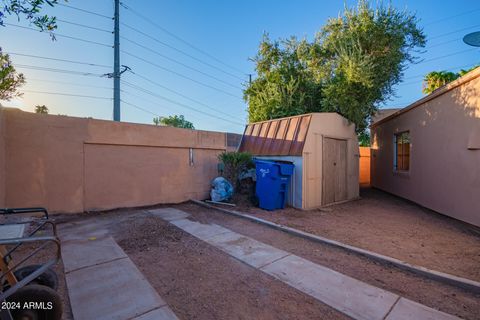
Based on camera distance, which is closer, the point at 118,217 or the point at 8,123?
the point at 8,123

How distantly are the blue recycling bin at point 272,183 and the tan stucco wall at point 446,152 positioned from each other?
4296 mm

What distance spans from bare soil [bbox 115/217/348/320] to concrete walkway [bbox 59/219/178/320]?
0.14m

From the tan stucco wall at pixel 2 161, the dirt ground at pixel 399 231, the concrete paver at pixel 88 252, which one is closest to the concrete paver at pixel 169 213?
the dirt ground at pixel 399 231

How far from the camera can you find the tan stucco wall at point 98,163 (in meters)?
5.17

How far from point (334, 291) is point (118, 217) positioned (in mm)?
5078

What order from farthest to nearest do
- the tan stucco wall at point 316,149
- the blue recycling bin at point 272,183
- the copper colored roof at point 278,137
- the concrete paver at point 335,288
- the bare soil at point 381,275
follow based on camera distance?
the copper colored roof at point 278,137 → the tan stucco wall at point 316,149 → the blue recycling bin at point 272,183 → the bare soil at point 381,275 → the concrete paver at point 335,288

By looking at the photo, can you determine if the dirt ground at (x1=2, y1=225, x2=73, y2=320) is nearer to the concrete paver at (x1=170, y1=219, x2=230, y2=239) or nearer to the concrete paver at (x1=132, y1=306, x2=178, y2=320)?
the concrete paver at (x1=132, y1=306, x2=178, y2=320)

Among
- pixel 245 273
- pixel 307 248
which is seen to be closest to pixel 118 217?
pixel 245 273

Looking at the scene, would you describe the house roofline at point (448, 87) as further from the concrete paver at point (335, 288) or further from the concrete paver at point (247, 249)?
the concrete paver at point (247, 249)

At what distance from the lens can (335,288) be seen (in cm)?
281

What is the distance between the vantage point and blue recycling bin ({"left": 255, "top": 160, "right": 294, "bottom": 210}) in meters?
6.57

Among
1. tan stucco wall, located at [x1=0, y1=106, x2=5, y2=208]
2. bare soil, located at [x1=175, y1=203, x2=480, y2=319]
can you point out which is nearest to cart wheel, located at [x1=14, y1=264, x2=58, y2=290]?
bare soil, located at [x1=175, y1=203, x2=480, y2=319]

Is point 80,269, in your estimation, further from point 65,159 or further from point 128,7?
point 128,7

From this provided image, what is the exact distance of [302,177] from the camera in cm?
691
